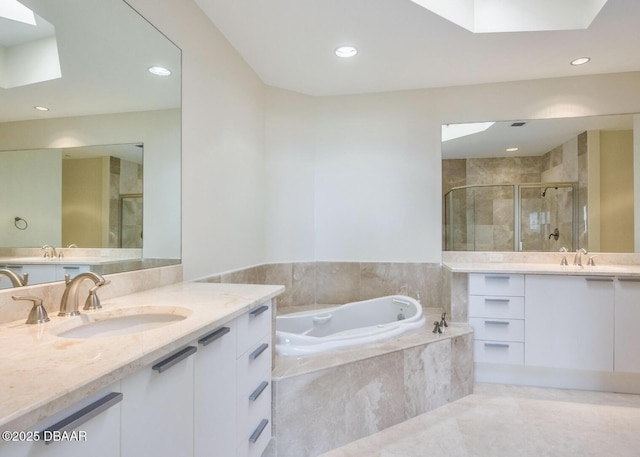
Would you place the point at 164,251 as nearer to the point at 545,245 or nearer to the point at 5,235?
the point at 5,235

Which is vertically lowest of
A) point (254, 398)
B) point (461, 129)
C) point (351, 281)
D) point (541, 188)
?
point (254, 398)

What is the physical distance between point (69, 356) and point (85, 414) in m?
0.18

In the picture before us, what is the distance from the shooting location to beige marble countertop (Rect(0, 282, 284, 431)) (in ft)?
1.84

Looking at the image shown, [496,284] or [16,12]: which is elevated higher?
[16,12]

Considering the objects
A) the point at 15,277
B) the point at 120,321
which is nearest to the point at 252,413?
the point at 120,321

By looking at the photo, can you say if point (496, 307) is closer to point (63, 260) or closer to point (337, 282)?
point (337, 282)

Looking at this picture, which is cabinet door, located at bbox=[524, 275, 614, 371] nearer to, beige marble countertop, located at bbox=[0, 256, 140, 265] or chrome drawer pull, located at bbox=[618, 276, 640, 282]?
chrome drawer pull, located at bbox=[618, 276, 640, 282]

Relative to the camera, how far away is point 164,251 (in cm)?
177

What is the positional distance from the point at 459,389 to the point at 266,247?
1932mm

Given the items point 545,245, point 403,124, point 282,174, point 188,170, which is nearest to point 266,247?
point 282,174

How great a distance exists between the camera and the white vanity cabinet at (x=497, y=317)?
99.0 inches

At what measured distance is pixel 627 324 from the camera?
2363 millimetres

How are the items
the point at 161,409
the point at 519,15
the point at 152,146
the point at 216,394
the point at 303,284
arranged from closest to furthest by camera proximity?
1. the point at 161,409
2. the point at 216,394
3. the point at 152,146
4. the point at 519,15
5. the point at 303,284

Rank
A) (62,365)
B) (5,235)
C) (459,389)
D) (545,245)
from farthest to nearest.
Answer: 1. (545,245)
2. (459,389)
3. (5,235)
4. (62,365)
